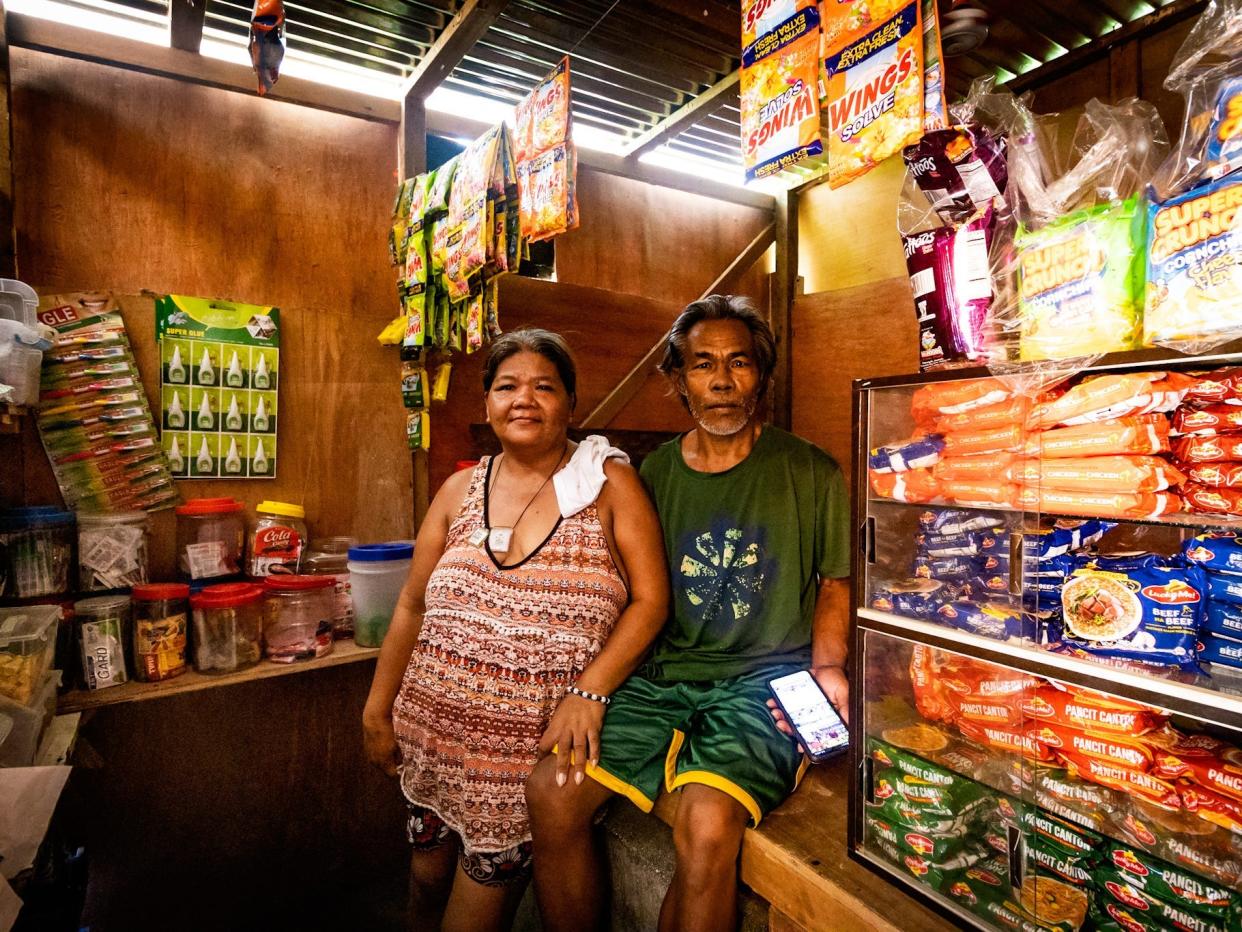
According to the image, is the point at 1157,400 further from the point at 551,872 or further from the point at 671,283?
the point at 671,283

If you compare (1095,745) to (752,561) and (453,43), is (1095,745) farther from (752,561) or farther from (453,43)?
(453,43)

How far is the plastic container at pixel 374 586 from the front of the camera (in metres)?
2.66

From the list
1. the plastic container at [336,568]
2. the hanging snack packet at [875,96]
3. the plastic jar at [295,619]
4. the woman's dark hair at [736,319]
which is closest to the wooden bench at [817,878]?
the woman's dark hair at [736,319]

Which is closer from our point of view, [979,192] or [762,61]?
[979,192]

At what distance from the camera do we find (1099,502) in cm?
114

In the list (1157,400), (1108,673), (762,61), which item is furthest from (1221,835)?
(762,61)

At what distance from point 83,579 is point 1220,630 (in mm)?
3220

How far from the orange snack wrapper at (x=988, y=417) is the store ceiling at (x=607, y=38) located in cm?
197

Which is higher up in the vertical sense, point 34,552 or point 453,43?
point 453,43

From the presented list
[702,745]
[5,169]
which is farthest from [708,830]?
[5,169]

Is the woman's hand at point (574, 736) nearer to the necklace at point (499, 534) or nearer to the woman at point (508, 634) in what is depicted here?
the woman at point (508, 634)

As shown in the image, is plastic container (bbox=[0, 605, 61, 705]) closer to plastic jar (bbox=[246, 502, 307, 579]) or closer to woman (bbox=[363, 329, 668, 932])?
plastic jar (bbox=[246, 502, 307, 579])

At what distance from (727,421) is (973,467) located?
858 millimetres

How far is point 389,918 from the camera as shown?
277 centimetres
